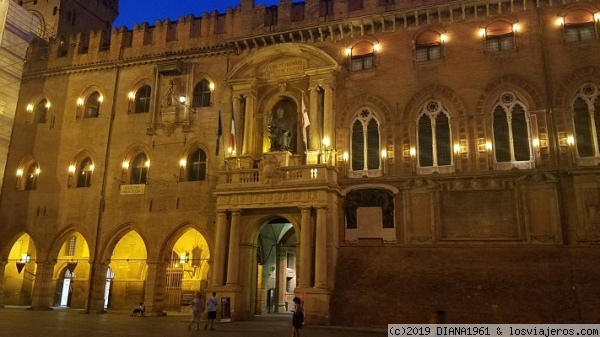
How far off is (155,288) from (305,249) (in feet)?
27.9

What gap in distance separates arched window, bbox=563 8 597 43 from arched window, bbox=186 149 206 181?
58.9ft

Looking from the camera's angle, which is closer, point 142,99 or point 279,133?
point 279,133

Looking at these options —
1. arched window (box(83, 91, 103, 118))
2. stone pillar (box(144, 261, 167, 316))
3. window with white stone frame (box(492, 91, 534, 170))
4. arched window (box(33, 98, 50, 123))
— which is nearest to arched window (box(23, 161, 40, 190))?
arched window (box(33, 98, 50, 123))

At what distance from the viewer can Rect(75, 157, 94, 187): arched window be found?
1088 inches

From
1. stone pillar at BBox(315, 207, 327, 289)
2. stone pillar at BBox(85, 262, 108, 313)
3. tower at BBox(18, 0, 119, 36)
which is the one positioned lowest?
stone pillar at BBox(85, 262, 108, 313)

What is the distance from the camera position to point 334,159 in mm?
22812

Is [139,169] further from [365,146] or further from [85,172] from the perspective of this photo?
[365,146]

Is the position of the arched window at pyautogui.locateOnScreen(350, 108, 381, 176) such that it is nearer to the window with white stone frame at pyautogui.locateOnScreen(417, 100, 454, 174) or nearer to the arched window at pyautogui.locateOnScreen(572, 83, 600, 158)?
the window with white stone frame at pyautogui.locateOnScreen(417, 100, 454, 174)

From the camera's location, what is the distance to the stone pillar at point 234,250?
22.0 meters

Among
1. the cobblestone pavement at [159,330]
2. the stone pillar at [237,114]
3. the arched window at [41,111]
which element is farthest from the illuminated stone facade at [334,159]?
the cobblestone pavement at [159,330]

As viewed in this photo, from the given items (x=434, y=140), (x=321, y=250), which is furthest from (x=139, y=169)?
(x=434, y=140)

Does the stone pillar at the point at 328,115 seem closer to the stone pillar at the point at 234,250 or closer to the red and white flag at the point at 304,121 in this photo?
the red and white flag at the point at 304,121

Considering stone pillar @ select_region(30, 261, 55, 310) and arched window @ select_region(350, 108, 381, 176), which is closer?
arched window @ select_region(350, 108, 381, 176)

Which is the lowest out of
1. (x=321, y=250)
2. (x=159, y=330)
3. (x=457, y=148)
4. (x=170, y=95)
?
(x=159, y=330)
